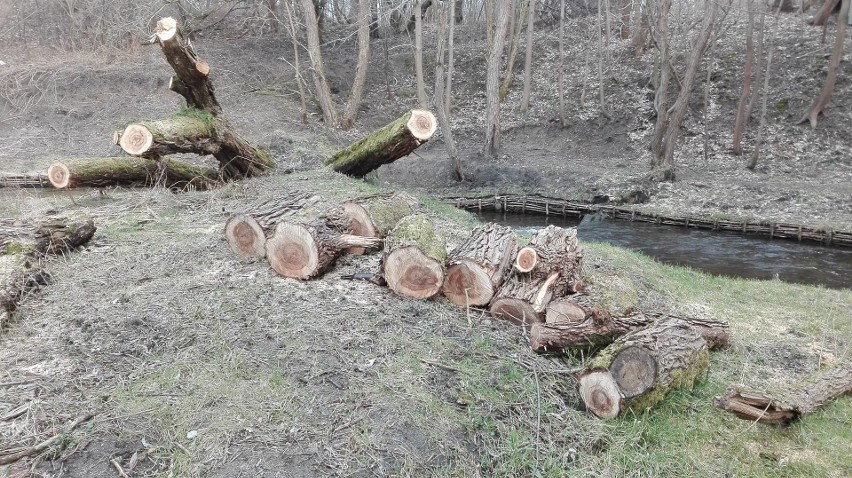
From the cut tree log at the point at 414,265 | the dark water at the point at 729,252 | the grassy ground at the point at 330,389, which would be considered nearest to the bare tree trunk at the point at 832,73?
the dark water at the point at 729,252

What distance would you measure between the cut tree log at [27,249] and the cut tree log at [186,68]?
3.23 metres

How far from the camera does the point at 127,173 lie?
977 cm

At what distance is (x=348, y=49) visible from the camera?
82.7 ft

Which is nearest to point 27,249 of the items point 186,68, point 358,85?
point 186,68

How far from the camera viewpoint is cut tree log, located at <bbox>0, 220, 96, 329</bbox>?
477 cm

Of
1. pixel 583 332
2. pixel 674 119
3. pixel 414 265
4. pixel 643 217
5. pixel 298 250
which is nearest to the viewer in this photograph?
pixel 583 332

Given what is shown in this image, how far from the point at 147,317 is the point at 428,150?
16327 millimetres

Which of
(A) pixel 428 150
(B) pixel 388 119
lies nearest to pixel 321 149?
(A) pixel 428 150

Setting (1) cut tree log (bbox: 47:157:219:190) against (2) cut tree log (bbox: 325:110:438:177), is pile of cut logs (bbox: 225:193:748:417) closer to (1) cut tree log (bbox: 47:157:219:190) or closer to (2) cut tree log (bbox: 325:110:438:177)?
(2) cut tree log (bbox: 325:110:438:177)

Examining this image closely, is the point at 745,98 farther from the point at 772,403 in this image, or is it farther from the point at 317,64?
the point at 772,403

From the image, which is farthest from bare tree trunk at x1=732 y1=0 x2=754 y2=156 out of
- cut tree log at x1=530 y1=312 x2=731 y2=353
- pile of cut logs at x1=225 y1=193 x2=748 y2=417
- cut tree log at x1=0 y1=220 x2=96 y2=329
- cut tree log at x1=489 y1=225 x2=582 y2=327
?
cut tree log at x1=0 y1=220 x2=96 y2=329

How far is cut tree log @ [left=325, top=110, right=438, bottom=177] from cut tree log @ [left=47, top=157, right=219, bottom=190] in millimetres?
2616

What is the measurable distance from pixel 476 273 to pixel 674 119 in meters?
12.6

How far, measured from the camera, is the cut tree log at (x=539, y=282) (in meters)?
4.86
